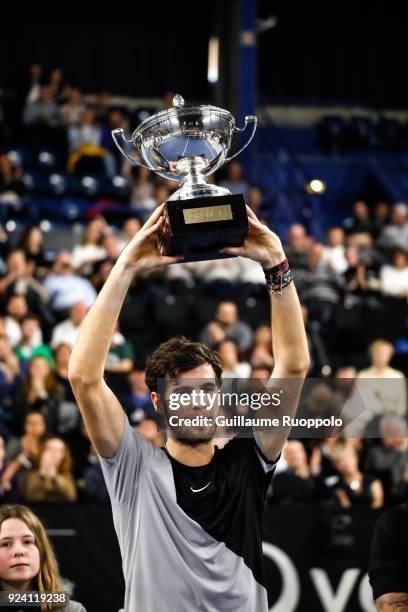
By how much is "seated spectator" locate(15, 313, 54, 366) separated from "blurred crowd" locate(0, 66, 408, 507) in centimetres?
1

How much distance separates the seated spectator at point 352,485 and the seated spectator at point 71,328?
9.83ft

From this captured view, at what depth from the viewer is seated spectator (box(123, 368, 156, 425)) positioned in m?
8.72

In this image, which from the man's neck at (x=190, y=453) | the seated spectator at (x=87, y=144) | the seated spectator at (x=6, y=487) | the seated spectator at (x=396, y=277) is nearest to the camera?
the man's neck at (x=190, y=453)

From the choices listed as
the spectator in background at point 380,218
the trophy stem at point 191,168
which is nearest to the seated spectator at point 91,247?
the spectator in background at point 380,218

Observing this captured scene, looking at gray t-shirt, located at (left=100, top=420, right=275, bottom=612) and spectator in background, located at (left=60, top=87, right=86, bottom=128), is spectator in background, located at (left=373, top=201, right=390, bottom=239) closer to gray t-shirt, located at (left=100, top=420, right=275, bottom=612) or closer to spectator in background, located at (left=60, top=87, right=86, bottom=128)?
spectator in background, located at (left=60, top=87, right=86, bottom=128)

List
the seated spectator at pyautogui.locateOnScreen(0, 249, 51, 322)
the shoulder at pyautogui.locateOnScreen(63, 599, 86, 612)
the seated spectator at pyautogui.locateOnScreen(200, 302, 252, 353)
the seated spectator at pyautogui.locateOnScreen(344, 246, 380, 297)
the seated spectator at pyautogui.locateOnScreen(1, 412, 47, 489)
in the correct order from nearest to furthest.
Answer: the shoulder at pyautogui.locateOnScreen(63, 599, 86, 612), the seated spectator at pyautogui.locateOnScreen(1, 412, 47, 489), the seated spectator at pyautogui.locateOnScreen(200, 302, 252, 353), the seated spectator at pyautogui.locateOnScreen(0, 249, 51, 322), the seated spectator at pyautogui.locateOnScreen(344, 246, 380, 297)

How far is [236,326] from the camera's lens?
35.2 feet

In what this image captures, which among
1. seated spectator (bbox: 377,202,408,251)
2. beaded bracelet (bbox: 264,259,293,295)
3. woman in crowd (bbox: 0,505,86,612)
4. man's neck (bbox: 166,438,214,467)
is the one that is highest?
seated spectator (bbox: 377,202,408,251)

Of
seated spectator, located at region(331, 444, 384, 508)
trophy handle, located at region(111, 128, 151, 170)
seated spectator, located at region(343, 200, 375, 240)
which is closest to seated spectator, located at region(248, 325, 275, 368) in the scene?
seated spectator, located at region(331, 444, 384, 508)

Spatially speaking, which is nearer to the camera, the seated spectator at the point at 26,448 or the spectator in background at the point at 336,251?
the seated spectator at the point at 26,448

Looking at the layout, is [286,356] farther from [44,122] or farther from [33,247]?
[44,122]

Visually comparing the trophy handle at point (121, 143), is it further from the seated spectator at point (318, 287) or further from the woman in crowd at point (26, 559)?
the seated spectator at point (318, 287)

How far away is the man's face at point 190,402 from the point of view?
3.09m

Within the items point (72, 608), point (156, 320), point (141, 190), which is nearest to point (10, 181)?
point (141, 190)
